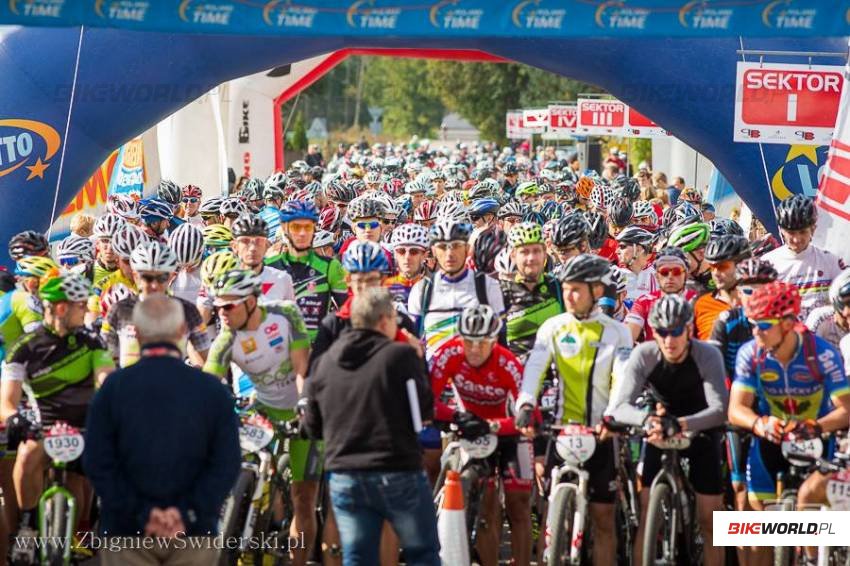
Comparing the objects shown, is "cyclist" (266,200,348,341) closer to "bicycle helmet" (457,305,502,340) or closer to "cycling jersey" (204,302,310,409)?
"cycling jersey" (204,302,310,409)

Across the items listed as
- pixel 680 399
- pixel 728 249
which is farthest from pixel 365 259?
pixel 728 249

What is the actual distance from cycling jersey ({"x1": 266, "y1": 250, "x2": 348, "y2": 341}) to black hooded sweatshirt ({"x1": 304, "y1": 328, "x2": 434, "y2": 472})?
3860mm

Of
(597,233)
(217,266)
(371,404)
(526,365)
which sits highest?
(597,233)

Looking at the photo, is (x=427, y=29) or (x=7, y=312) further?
(x=427, y=29)

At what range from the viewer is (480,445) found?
820 centimetres

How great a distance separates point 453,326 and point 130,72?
7.09 meters

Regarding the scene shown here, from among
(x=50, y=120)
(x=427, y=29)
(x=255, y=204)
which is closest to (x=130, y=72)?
(x=50, y=120)

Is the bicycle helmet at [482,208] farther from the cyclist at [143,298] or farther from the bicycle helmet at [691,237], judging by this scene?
the cyclist at [143,298]

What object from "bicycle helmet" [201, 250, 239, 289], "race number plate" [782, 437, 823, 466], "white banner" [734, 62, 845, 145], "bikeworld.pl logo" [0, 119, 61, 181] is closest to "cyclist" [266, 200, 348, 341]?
"bicycle helmet" [201, 250, 239, 289]

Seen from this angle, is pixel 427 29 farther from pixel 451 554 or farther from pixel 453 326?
pixel 451 554

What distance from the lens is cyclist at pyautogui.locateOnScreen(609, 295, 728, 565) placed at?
317 inches

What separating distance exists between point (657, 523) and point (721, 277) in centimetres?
254

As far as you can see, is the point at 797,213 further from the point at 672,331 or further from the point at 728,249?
the point at 672,331

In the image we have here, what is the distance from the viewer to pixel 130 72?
15484mm
